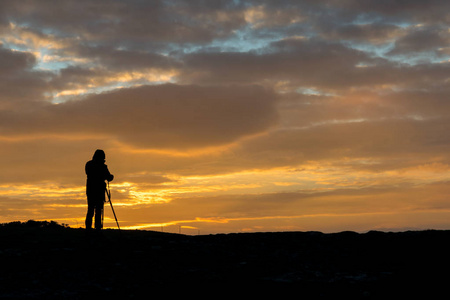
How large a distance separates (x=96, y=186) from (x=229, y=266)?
7675mm

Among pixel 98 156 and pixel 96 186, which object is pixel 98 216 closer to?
pixel 96 186

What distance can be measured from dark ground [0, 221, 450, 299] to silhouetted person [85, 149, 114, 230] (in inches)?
36.1

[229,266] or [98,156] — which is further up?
[98,156]

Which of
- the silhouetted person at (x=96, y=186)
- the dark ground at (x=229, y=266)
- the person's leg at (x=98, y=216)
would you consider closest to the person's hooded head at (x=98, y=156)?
the silhouetted person at (x=96, y=186)

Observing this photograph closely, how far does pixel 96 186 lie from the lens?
2070 cm

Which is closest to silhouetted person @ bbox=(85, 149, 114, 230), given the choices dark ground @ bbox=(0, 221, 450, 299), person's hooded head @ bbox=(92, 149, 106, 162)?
person's hooded head @ bbox=(92, 149, 106, 162)

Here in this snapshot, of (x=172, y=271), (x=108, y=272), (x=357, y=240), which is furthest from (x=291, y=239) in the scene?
(x=108, y=272)

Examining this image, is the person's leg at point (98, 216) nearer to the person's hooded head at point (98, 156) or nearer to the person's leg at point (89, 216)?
the person's leg at point (89, 216)

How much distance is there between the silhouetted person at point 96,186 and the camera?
20.6 meters

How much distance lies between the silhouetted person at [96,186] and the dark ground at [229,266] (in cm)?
92

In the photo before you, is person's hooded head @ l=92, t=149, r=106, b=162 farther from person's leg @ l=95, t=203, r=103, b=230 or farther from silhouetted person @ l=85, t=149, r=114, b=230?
person's leg @ l=95, t=203, r=103, b=230

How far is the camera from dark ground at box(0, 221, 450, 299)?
42.3 feet

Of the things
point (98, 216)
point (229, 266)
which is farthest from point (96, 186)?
point (229, 266)

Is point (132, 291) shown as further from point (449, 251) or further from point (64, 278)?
point (449, 251)
